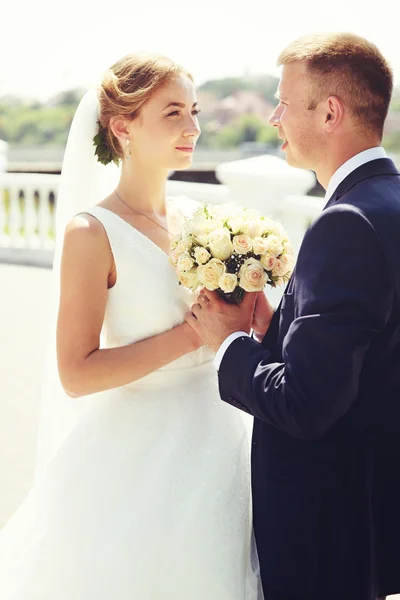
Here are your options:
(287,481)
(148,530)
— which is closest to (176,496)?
(148,530)

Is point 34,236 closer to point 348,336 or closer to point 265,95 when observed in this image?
point 348,336

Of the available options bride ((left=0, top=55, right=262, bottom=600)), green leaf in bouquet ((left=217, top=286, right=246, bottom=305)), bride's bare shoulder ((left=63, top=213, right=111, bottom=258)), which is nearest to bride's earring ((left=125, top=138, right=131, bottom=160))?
bride ((left=0, top=55, right=262, bottom=600))

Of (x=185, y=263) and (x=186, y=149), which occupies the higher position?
(x=186, y=149)

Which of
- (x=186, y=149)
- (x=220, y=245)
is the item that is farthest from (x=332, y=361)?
(x=186, y=149)

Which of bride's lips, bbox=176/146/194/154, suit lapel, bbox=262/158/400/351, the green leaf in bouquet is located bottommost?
the green leaf in bouquet

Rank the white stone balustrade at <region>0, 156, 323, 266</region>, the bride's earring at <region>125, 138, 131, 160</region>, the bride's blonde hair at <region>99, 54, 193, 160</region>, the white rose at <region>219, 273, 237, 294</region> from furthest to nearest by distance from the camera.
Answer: the white stone balustrade at <region>0, 156, 323, 266</region> → the bride's earring at <region>125, 138, 131, 160</region> → the bride's blonde hair at <region>99, 54, 193, 160</region> → the white rose at <region>219, 273, 237, 294</region>

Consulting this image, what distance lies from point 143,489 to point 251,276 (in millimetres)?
756

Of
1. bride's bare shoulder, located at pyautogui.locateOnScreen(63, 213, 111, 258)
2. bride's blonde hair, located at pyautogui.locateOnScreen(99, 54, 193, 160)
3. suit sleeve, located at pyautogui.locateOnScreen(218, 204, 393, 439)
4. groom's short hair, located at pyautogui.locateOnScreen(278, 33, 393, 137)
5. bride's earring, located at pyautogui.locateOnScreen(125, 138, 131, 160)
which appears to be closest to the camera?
suit sleeve, located at pyautogui.locateOnScreen(218, 204, 393, 439)

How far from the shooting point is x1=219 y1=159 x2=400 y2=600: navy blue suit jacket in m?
1.96

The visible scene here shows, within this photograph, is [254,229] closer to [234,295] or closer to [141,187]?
[234,295]

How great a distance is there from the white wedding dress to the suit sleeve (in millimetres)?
594

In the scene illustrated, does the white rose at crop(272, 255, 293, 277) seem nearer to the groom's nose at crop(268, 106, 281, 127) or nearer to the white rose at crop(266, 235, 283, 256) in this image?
the white rose at crop(266, 235, 283, 256)

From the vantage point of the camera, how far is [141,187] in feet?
9.45

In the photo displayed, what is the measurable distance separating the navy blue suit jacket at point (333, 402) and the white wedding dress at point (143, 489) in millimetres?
216
